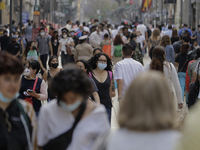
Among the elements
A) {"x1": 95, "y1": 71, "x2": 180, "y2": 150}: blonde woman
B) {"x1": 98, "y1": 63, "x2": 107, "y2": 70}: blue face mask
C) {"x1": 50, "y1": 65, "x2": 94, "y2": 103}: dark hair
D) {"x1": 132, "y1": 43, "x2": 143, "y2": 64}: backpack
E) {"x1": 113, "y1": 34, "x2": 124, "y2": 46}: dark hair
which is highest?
{"x1": 113, "y1": 34, "x2": 124, "y2": 46}: dark hair

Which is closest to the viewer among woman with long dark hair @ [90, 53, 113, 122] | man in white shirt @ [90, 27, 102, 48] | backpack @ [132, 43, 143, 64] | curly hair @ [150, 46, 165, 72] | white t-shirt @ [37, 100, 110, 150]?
white t-shirt @ [37, 100, 110, 150]

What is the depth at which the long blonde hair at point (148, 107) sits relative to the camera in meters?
2.60

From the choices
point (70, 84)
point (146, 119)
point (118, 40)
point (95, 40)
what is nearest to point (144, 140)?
point (146, 119)

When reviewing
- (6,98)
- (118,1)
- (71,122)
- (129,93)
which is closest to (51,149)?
(71,122)

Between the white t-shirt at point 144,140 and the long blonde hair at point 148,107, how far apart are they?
4 centimetres

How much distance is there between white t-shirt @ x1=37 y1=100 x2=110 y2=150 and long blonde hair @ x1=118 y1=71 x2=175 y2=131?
0.51m

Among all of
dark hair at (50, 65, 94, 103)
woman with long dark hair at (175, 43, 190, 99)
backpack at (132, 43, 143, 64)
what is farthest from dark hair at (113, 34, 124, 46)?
dark hair at (50, 65, 94, 103)

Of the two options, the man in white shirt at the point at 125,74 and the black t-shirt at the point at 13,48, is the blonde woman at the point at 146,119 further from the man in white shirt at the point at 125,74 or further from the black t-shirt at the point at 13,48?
the black t-shirt at the point at 13,48

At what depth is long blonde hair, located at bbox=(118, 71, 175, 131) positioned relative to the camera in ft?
8.52

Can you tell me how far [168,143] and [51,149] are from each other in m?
0.99

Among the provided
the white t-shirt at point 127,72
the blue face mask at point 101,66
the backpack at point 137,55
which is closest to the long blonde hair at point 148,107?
the blue face mask at point 101,66

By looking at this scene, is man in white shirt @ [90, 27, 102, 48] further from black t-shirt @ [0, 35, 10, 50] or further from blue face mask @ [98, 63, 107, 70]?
blue face mask @ [98, 63, 107, 70]

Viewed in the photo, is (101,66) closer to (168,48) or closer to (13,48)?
(168,48)

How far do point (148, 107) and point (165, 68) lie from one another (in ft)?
14.5
